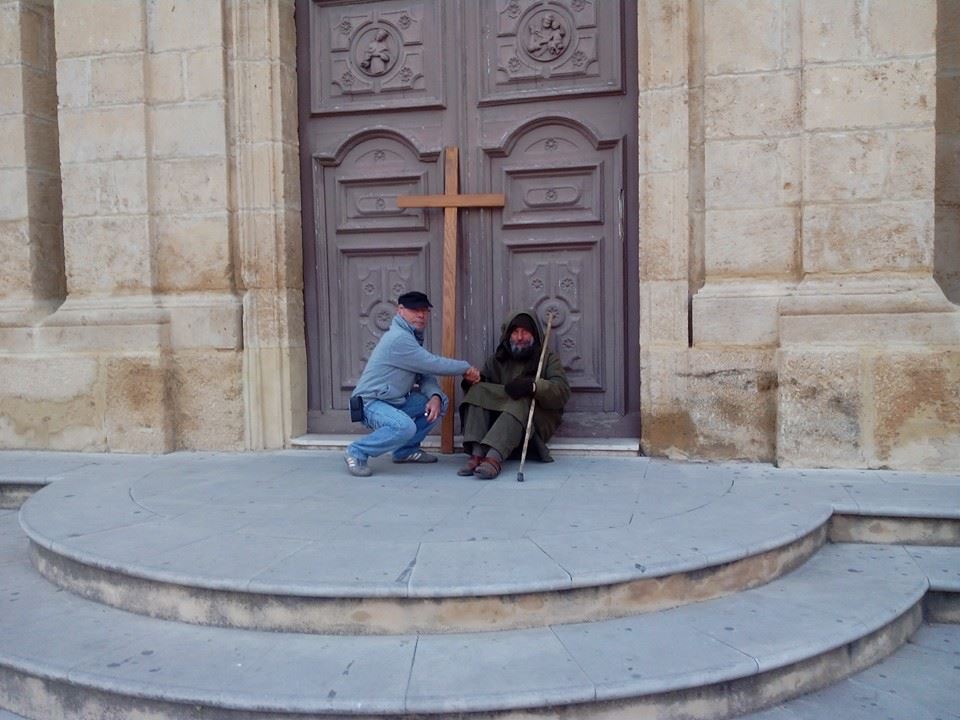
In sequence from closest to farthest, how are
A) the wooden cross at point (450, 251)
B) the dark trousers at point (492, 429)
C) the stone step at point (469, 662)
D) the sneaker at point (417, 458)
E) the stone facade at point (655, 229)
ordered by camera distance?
the stone step at point (469, 662) < the stone facade at point (655, 229) < the dark trousers at point (492, 429) < the sneaker at point (417, 458) < the wooden cross at point (450, 251)

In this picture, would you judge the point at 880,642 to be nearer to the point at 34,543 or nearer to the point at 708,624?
the point at 708,624

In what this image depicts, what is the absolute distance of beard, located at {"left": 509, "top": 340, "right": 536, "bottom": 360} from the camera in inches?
202

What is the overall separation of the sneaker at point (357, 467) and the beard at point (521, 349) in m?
1.13

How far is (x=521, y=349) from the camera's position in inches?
202

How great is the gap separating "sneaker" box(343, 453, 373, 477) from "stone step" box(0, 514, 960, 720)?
1.73 metres

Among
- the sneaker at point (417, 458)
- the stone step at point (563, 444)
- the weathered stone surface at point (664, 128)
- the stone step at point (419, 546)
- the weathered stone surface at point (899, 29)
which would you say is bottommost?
the stone step at point (419, 546)

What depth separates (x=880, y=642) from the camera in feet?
10.4

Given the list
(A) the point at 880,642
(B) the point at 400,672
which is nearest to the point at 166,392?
(B) the point at 400,672

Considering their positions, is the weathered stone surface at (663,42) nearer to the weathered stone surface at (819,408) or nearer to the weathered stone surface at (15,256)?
the weathered stone surface at (819,408)

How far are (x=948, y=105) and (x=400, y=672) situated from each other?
15.7 ft

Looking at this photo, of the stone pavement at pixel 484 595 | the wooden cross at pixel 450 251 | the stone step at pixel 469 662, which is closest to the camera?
the stone step at pixel 469 662

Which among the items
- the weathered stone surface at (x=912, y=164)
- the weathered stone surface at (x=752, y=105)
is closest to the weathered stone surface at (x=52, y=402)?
the weathered stone surface at (x=752, y=105)

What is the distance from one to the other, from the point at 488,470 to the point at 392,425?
65cm

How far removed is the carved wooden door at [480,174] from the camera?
5477mm
